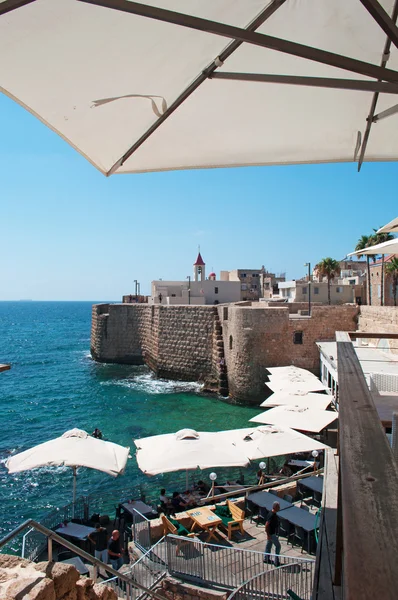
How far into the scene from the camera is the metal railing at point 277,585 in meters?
6.88

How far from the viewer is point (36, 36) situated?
3146 mm

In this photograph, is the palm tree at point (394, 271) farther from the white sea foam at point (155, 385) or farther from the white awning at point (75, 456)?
the white awning at point (75, 456)

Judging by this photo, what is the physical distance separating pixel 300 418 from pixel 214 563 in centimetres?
752

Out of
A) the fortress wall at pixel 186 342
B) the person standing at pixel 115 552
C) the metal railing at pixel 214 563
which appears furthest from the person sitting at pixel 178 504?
the fortress wall at pixel 186 342

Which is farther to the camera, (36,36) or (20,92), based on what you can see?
(20,92)

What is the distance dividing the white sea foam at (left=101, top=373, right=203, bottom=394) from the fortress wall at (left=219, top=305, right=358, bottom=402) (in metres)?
4.37

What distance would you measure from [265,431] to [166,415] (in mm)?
10107

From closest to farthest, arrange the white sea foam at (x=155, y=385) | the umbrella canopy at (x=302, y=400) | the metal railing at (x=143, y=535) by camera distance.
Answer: the metal railing at (x=143, y=535) < the umbrella canopy at (x=302, y=400) < the white sea foam at (x=155, y=385)

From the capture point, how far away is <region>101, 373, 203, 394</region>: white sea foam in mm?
27062

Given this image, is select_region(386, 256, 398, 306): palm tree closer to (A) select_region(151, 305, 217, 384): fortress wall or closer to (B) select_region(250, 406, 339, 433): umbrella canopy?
(A) select_region(151, 305, 217, 384): fortress wall

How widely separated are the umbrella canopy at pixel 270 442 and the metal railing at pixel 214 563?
12.7ft

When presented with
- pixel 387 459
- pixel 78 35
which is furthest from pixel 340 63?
pixel 387 459

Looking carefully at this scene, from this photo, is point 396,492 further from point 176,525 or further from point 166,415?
point 166,415

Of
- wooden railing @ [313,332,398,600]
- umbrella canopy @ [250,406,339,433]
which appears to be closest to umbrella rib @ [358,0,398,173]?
wooden railing @ [313,332,398,600]
